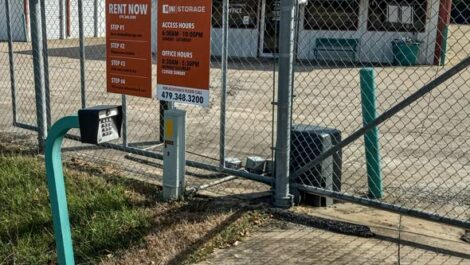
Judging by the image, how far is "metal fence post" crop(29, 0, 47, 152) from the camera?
623cm

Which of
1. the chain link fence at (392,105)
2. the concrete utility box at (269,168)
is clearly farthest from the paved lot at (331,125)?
the concrete utility box at (269,168)

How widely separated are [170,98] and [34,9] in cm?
202

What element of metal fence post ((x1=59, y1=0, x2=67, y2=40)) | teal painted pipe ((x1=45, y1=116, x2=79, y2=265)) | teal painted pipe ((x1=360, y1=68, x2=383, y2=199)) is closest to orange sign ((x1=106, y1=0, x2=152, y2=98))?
teal painted pipe ((x1=360, y1=68, x2=383, y2=199))

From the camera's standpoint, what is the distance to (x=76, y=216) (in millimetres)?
4805

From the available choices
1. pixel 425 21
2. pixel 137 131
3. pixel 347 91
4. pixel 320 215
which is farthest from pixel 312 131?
pixel 425 21

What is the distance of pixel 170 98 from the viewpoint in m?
5.30

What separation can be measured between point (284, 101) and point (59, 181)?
2.07 meters

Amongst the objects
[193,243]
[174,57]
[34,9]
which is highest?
[34,9]

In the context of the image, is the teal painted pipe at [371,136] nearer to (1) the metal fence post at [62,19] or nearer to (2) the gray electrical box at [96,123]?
(2) the gray electrical box at [96,123]

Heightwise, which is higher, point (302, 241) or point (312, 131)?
point (312, 131)

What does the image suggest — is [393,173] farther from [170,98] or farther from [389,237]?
[170,98]

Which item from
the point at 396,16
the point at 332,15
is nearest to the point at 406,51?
the point at 396,16

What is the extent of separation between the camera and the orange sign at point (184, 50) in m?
4.95

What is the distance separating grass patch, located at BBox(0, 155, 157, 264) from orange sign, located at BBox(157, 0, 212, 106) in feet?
3.16
